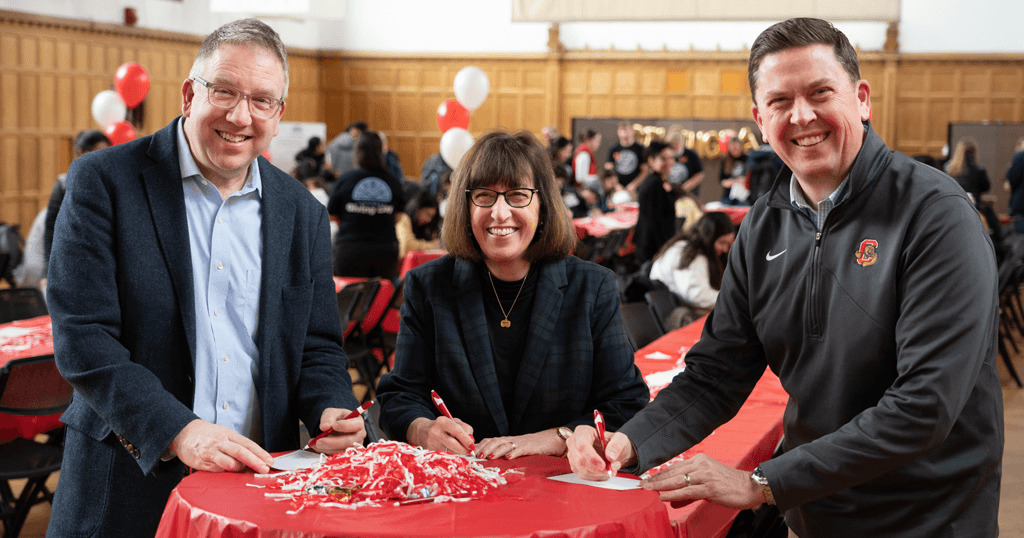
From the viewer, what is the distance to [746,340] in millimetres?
1863

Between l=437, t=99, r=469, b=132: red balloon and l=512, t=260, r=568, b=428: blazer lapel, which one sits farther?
l=437, t=99, r=469, b=132: red balloon

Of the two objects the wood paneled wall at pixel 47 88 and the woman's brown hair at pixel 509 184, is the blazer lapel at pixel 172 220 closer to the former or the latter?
the woman's brown hair at pixel 509 184

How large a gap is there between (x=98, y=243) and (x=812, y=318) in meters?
1.37

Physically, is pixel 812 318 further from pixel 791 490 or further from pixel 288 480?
pixel 288 480

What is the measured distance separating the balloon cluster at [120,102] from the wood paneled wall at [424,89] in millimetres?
2076

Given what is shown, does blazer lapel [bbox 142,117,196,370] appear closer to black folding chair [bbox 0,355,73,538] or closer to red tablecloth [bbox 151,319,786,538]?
red tablecloth [bbox 151,319,786,538]

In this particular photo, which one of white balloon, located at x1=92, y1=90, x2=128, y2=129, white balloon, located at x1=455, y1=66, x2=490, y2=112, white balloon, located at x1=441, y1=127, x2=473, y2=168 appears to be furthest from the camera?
white balloon, located at x1=455, y1=66, x2=490, y2=112

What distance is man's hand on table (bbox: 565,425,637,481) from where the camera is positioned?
1.78 metres

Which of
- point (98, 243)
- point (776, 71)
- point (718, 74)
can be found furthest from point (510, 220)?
point (718, 74)

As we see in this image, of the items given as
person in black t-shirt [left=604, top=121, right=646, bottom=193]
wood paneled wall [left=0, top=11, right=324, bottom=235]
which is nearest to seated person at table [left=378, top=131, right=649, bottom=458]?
person in black t-shirt [left=604, top=121, right=646, bottom=193]

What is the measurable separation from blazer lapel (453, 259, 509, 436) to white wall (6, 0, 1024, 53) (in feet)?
38.4

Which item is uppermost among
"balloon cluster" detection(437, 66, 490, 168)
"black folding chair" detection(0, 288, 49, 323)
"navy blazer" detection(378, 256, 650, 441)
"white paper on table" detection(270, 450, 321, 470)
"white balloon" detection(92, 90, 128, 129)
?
"balloon cluster" detection(437, 66, 490, 168)

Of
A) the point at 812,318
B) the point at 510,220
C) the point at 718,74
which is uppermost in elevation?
the point at 718,74

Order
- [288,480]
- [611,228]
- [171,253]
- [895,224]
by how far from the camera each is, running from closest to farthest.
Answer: [895,224] < [288,480] < [171,253] < [611,228]
